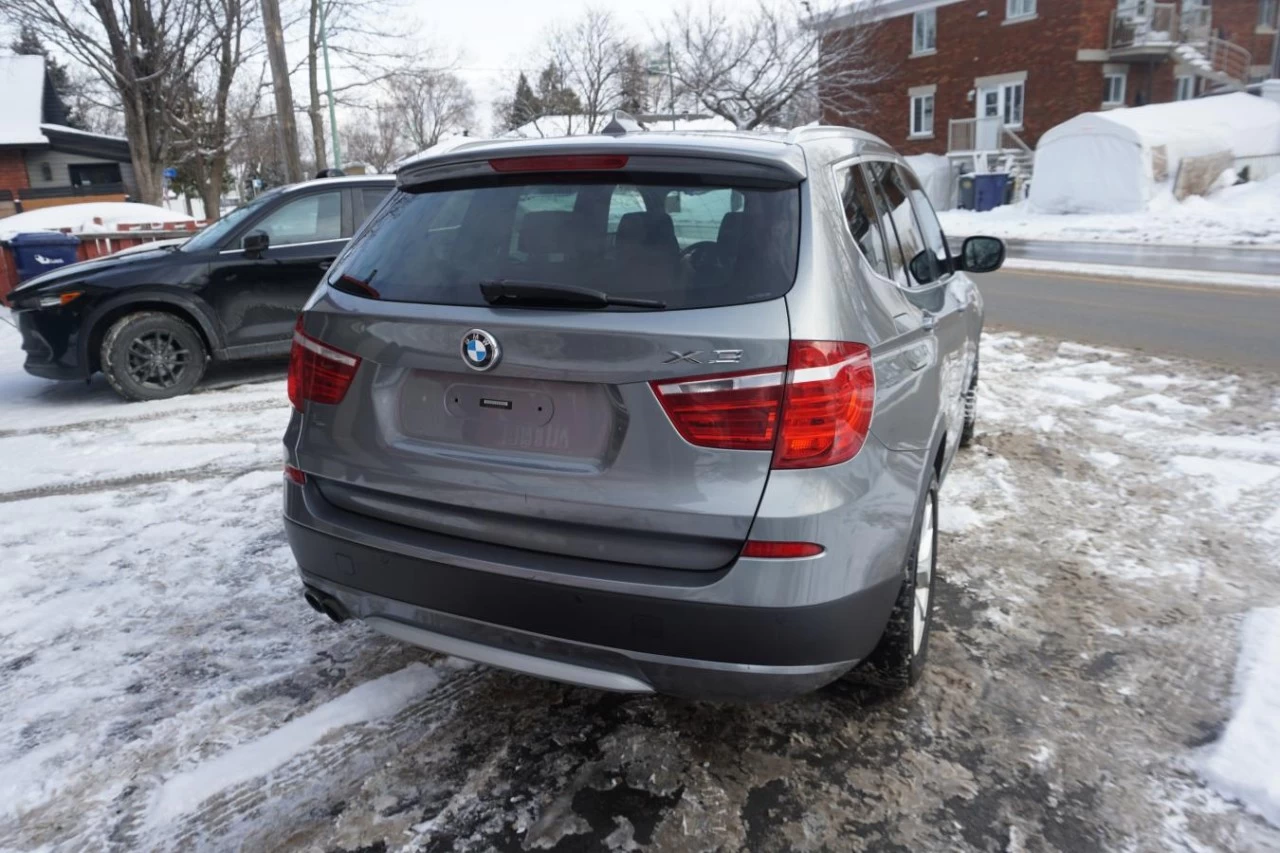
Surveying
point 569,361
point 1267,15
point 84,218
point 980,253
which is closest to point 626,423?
point 569,361

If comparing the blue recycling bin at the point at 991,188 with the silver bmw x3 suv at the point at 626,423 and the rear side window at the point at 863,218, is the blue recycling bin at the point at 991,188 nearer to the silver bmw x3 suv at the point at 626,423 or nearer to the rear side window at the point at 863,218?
the rear side window at the point at 863,218

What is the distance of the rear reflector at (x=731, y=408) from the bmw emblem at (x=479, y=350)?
48cm

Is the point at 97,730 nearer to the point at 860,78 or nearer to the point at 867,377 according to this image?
the point at 867,377

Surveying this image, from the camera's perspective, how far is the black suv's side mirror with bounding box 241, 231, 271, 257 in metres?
7.61

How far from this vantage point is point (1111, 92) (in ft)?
110

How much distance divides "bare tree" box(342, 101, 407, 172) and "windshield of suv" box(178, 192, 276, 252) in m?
55.8

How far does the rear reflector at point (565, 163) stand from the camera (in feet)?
8.38

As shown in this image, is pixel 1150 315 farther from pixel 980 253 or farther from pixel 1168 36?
pixel 1168 36

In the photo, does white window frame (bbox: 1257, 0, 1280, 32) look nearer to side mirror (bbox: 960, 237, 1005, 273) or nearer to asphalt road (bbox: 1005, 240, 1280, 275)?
asphalt road (bbox: 1005, 240, 1280, 275)

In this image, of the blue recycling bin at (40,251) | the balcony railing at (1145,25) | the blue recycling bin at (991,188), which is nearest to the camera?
the blue recycling bin at (40,251)

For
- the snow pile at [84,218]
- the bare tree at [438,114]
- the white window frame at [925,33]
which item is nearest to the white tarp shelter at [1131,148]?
the white window frame at [925,33]

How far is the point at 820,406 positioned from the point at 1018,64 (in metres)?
37.1

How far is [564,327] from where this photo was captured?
230 cm

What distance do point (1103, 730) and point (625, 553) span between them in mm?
1730
